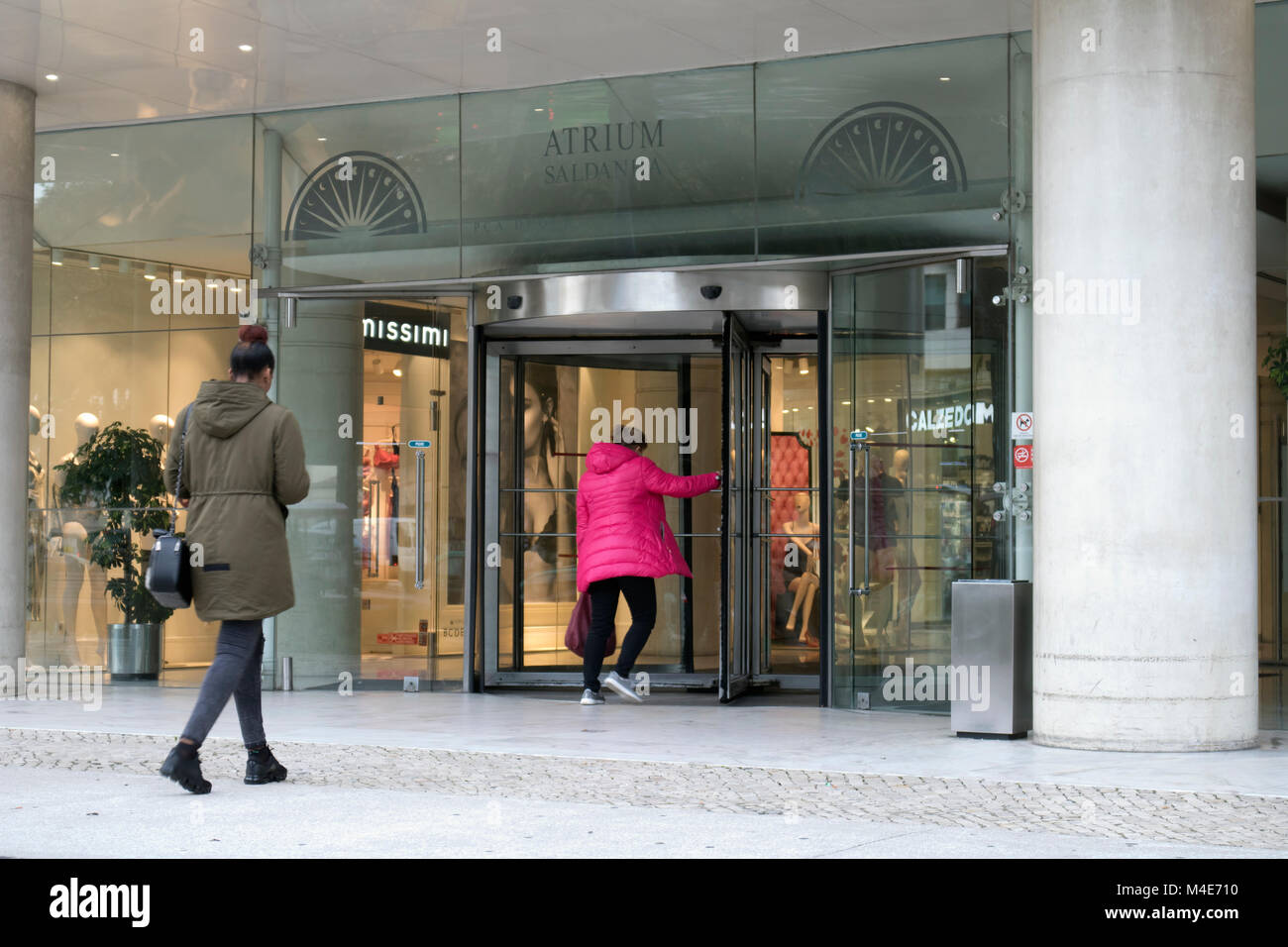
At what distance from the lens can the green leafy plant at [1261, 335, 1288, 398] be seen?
8508mm

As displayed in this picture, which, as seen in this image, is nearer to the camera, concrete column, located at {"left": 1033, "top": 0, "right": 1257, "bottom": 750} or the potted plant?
concrete column, located at {"left": 1033, "top": 0, "right": 1257, "bottom": 750}

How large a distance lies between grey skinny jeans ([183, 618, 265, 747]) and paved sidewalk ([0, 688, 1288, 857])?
232mm

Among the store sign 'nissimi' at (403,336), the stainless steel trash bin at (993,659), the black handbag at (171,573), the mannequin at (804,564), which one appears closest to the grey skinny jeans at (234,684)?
the black handbag at (171,573)

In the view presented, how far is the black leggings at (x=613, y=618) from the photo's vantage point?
9.39 m

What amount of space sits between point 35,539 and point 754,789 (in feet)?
24.4

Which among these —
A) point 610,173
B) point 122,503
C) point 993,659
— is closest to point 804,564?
point 610,173

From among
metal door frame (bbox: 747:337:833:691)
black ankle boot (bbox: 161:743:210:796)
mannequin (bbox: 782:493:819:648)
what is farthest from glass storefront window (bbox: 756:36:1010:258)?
black ankle boot (bbox: 161:743:210:796)

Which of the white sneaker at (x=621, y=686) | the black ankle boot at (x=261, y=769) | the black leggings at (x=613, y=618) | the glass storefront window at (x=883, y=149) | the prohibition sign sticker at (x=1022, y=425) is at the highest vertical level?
the glass storefront window at (x=883, y=149)

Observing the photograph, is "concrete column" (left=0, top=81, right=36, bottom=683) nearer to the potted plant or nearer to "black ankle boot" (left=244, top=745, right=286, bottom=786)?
the potted plant

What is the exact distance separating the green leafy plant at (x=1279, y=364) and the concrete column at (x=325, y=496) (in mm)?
5452

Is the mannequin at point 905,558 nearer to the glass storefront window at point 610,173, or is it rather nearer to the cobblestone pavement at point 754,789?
the glass storefront window at point 610,173

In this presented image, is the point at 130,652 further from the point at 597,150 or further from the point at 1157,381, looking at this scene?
the point at 1157,381

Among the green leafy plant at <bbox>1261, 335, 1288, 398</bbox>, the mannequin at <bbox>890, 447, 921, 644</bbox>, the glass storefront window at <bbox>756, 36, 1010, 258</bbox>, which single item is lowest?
the mannequin at <bbox>890, 447, 921, 644</bbox>
